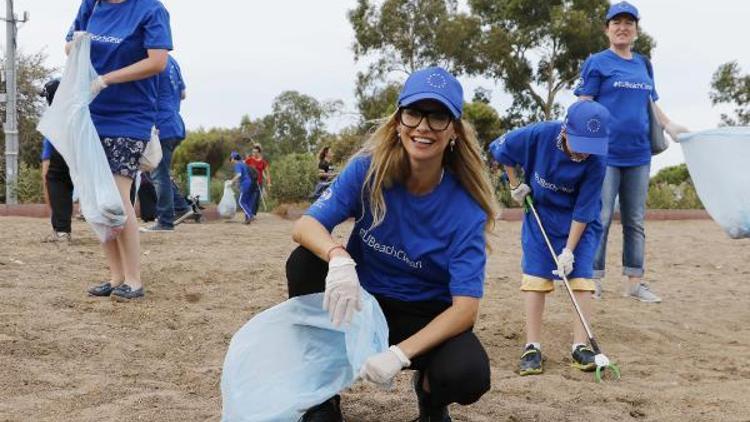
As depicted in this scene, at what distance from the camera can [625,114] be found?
4867 mm

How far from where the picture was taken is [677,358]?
3.66 m

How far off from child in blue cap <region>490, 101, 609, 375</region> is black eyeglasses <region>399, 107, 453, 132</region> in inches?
43.5

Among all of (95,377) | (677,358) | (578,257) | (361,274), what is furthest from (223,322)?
(677,358)

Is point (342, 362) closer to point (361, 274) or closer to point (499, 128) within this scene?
point (361, 274)

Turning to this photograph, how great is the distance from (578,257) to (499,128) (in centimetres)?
2222

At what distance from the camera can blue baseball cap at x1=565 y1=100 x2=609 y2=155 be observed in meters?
3.24

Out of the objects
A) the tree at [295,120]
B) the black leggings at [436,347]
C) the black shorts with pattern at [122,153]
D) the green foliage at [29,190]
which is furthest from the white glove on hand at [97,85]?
the tree at [295,120]

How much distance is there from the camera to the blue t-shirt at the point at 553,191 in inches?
136

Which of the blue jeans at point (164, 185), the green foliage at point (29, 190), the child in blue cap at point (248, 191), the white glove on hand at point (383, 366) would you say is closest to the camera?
the white glove on hand at point (383, 366)

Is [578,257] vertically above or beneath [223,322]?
above

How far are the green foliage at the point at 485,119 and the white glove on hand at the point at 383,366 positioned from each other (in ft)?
73.7

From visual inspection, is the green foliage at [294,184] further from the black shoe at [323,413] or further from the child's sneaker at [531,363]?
the black shoe at [323,413]

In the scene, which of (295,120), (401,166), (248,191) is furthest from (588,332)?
(295,120)

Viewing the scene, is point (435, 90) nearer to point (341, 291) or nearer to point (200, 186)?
point (341, 291)
